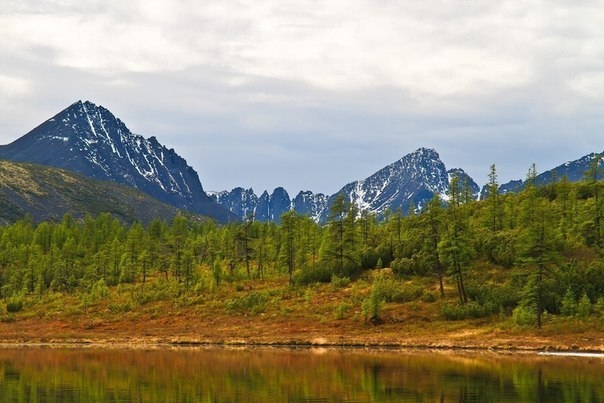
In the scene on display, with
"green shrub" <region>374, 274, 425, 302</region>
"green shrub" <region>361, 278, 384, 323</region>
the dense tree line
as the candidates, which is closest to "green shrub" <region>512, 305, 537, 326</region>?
the dense tree line

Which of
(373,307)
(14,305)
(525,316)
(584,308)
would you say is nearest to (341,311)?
(373,307)

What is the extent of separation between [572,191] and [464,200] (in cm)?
4085

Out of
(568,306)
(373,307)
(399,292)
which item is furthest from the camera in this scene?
(399,292)

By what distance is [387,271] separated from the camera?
10831 cm

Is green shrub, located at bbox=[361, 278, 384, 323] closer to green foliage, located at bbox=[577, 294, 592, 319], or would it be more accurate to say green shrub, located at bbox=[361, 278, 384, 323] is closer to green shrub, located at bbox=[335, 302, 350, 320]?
green shrub, located at bbox=[335, 302, 350, 320]

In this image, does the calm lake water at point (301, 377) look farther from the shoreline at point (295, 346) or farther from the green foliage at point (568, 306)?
the green foliage at point (568, 306)

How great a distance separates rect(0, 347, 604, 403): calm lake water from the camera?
144 ft

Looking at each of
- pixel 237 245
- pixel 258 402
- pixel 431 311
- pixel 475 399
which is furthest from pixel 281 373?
pixel 237 245

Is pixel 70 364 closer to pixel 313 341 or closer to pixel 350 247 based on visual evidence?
pixel 313 341

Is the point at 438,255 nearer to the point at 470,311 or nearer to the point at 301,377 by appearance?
the point at 470,311

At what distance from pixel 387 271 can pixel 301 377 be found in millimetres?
56858

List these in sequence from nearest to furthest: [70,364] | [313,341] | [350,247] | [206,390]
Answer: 1. [206,390]
2. [70,364]
3. [313,341]
4. [350,247]

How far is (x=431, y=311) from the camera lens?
293ft

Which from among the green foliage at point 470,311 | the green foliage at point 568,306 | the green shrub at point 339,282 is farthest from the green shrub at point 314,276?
the green foliage at point 568,306
